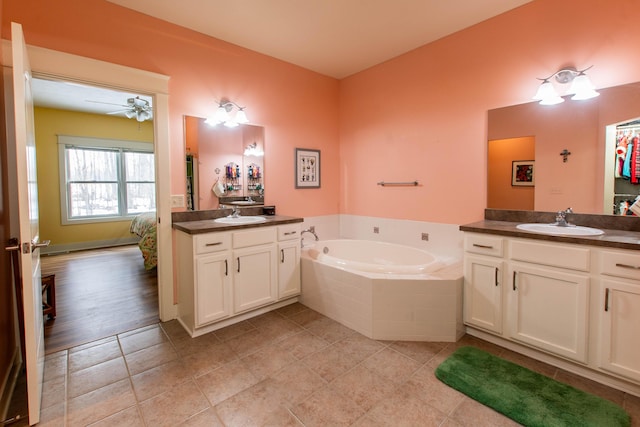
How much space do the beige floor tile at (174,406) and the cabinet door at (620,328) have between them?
2.31 metres

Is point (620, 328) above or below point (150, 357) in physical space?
above

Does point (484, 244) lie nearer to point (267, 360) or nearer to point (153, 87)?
point (267, 360)

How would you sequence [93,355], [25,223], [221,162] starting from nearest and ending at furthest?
[25,223] → [93,355] → [221,162]

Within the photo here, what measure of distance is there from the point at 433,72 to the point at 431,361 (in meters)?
2.61

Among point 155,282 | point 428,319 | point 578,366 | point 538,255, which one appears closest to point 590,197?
point 538,255

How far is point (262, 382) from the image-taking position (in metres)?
1.87

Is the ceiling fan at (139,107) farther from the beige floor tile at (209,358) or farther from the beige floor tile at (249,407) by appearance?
the beige floor tile at (249,407)

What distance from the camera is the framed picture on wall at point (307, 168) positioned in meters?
3.64

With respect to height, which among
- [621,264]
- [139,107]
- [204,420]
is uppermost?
[139,107]

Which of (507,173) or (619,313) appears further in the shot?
(507,173)

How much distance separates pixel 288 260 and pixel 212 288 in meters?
0.78

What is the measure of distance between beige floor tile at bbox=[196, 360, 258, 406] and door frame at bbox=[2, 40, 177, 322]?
1.05 m

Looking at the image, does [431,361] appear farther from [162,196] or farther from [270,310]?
[162,196]

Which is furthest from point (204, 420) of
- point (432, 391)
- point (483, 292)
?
point (483, 292)
